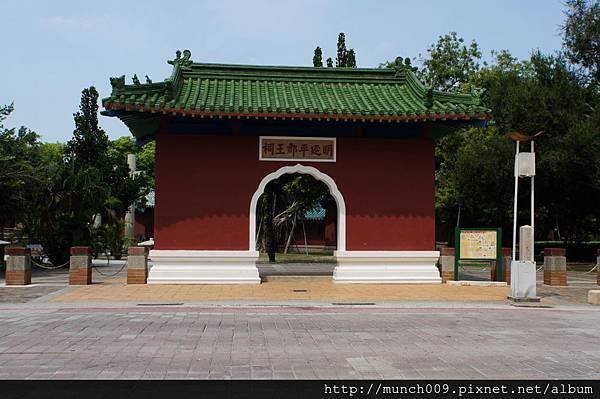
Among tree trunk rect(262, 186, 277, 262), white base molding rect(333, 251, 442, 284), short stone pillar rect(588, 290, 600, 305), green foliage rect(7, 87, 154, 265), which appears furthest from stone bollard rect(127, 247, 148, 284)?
tree trunk rect(262, 186, 277, 262)

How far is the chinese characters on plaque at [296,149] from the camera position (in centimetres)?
1845

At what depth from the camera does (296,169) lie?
1842 cm

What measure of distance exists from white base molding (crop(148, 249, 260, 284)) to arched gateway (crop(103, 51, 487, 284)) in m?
0.03

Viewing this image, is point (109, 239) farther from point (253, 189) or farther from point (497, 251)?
point (497, 251)

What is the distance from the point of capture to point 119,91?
55.0ft

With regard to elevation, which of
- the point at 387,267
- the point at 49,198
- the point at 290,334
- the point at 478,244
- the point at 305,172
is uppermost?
the point at 305,172

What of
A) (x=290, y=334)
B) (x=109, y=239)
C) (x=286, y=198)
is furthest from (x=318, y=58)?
(x=290, y=334)

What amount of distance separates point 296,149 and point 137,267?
18.3 ft

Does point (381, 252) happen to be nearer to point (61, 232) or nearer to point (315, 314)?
point (315, 314)

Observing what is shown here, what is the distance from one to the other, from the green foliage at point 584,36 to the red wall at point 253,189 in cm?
1634

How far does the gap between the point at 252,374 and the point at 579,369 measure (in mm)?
3761

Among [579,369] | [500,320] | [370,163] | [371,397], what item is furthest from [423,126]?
[371,397]

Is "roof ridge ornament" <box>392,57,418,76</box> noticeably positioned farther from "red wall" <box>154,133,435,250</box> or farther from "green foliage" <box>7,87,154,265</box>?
"green foliage" <box>7,87,154,265</box>

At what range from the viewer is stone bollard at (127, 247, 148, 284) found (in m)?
17.9
